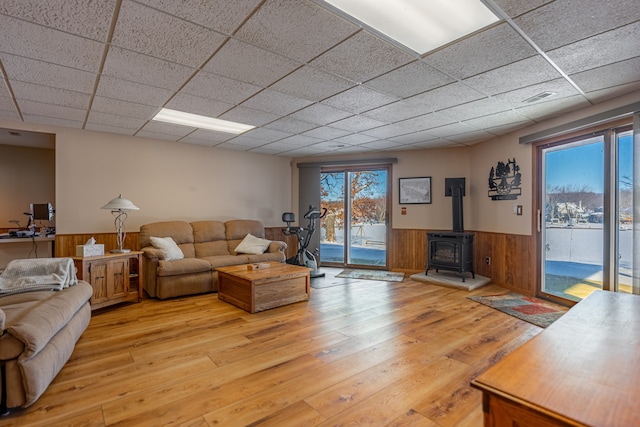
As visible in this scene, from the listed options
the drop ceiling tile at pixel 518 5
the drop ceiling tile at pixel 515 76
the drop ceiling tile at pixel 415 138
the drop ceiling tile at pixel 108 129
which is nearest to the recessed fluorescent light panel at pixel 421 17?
the drop ceiling tile at pixel 518 5

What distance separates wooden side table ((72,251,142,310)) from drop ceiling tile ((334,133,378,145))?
11.1ft

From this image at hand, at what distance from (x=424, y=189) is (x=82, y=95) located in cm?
522

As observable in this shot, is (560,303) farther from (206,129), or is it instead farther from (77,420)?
(206,129)

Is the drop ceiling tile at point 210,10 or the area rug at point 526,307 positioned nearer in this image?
the drop ceiling tile at point 210,10

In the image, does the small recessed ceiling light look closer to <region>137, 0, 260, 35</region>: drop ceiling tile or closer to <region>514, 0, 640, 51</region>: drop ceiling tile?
<region>514, 0, 640, 51</region>: drop ceiling tile

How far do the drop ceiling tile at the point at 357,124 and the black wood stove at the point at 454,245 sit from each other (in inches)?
79.8

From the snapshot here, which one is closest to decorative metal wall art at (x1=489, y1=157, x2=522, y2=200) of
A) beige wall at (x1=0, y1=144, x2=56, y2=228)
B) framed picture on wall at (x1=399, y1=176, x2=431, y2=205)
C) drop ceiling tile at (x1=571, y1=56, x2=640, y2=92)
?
framed picture on wall at (x1=399, y1=176, x2=431, y2=205)

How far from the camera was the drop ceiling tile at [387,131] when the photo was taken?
448 centimetres

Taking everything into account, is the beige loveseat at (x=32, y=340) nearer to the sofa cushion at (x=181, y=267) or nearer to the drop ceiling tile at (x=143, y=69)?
the sofa cushion at (x=181, y=267)

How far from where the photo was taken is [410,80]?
289cm

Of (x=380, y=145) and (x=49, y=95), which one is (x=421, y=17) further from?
(x=380, y=145)

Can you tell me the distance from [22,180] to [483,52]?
7719 mm

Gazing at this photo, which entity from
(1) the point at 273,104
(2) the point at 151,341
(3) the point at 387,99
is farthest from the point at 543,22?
(2) the point at 151,341

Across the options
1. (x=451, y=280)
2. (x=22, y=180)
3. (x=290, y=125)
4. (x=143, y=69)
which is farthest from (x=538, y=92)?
(x=22, y=180)
